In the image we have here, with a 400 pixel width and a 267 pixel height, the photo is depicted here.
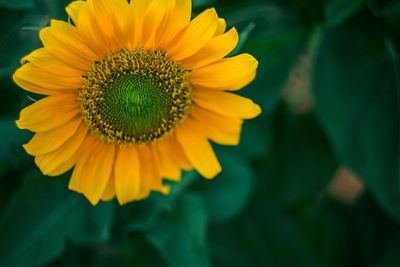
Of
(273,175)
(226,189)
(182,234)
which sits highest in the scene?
(182,234)

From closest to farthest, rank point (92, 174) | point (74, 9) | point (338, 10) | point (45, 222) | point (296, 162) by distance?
point (74, 9) → point (92, 174) → point (45, 222) → point (338, 10) → point (296, 162)

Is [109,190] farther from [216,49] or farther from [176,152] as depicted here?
[216,49]

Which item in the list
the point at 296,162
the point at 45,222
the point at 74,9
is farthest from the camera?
the point at 296,162

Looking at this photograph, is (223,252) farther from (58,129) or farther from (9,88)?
(58,129)

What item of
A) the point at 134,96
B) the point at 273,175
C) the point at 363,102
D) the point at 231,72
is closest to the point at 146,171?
the point at 134,96

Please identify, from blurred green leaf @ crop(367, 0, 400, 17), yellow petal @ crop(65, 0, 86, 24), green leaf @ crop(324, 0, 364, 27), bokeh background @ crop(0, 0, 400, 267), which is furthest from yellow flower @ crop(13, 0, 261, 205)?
blurred green leaf @ crop(367, 0, 400, 17)

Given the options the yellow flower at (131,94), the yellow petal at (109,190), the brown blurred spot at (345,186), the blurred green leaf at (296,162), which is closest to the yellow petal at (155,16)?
the yellow flower at (131,94)

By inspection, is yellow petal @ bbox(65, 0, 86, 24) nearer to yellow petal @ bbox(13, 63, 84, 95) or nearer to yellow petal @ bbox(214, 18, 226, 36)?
yellow petal @ bbox(13, 63, 84, 95)

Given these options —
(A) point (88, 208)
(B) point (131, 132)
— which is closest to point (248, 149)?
(A) point (88, 208)
